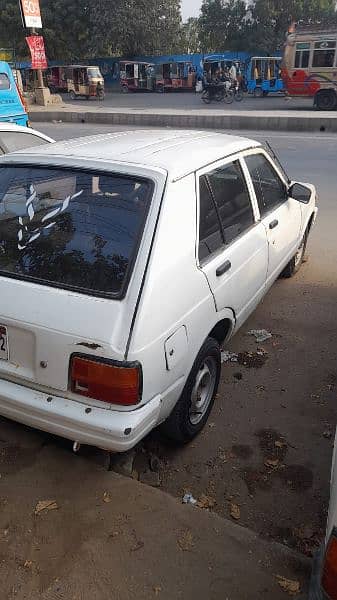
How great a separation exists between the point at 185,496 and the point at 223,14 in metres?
47.9

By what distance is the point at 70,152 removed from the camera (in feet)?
8.71

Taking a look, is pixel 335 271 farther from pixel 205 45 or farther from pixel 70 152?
pixel 205 45

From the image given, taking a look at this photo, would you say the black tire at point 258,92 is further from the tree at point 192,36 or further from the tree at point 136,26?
the tree at point 192,36

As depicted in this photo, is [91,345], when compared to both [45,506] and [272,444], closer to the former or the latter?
[45,506]

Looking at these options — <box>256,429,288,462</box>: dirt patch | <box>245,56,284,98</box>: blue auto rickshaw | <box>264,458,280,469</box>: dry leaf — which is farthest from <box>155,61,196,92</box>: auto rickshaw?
<box>264,458,280,469</box>: dry leaf

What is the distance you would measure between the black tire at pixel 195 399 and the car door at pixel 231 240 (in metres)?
0.29

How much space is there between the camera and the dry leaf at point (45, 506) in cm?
224

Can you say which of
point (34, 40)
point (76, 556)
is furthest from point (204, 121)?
point (76, 556)

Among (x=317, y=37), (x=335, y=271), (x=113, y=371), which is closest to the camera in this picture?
(x=113, y=371)

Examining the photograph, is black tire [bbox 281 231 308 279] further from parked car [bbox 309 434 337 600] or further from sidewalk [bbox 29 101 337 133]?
sidewalk [bbox 29 101 337 133]

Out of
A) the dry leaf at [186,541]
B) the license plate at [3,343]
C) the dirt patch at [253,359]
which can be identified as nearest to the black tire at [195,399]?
the dry leaf at [186,541]

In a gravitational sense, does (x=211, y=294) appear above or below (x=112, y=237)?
below

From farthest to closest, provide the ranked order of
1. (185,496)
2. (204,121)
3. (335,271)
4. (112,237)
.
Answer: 1. (204,121)
2. (335,271)
3. (185,496)
4. (112,237)

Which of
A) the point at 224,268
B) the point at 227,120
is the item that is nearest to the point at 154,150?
the point at 224,268
